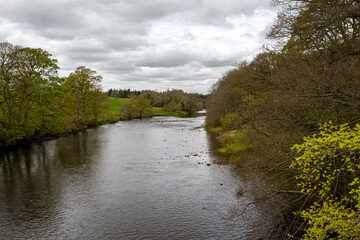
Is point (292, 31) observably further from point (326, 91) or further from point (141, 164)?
point (141, 164)

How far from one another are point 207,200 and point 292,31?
10205 mm

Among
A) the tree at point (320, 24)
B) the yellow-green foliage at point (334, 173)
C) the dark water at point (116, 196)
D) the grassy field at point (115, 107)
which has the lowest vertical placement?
the dark water at point (116, 196)

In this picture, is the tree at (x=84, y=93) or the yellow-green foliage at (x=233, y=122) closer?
the yellow-green foliage at (x=233, y=122)

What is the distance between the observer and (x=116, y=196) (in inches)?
643

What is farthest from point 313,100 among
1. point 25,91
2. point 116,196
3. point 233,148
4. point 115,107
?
point 115,107

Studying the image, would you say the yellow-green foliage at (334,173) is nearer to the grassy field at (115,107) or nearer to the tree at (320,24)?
the tree at (320,24)

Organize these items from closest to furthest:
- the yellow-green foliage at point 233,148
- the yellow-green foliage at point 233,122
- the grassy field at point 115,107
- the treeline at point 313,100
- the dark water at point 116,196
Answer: the treeline at point 313,100, the dark water at point 116,196, the yellow-green foliage at point 233,122, the yellow-green foliage at point 233,148, the grassy field at point 115,107

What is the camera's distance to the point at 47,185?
18.2 m

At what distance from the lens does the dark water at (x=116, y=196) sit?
12.3 m

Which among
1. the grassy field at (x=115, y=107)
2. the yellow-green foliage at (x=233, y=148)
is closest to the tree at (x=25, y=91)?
the yellow-green foliage at (x=233, y=148)

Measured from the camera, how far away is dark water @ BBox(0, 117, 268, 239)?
12.3 meters

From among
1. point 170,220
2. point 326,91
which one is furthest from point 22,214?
point 326,91

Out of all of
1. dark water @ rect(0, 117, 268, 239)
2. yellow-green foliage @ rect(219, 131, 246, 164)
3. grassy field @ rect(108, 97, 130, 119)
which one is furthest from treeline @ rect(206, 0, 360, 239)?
grassy field @ rect(108, 97, 130, 119)

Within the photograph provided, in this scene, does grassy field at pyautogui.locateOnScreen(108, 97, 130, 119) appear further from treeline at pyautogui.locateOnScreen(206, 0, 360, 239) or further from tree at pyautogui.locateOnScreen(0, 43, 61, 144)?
treeline at pyautogui.locateOnScreen(206, 0, 360, 239)
